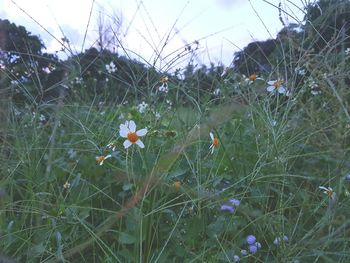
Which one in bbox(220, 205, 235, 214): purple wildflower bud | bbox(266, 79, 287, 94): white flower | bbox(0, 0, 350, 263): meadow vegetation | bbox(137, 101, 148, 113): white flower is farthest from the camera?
bbox(137, 101, 148, 113): white flower

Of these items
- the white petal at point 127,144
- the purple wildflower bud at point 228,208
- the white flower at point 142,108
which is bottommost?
the purple wildflower bud at point 228,208

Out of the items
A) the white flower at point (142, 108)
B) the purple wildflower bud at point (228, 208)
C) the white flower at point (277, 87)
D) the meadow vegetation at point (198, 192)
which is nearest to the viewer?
the meadow vegetation at point (198, 192)

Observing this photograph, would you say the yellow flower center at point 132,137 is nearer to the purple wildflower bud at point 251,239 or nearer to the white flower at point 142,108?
the purple wildflower bud at point 251,239

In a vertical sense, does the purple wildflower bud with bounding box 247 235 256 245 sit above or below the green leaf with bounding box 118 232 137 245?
below

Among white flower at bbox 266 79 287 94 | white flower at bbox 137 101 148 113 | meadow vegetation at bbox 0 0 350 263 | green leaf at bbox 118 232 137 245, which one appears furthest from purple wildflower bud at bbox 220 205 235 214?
white flower at bbox 137 101 148 113

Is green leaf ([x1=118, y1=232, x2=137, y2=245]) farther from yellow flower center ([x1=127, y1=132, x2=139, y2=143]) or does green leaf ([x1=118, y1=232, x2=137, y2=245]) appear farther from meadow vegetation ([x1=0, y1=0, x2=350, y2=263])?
yellow flower center ([x1=127, y1=132, x2=139, y2=143])

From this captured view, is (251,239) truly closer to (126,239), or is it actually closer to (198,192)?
(198,192)

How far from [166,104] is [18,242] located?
1073 mm

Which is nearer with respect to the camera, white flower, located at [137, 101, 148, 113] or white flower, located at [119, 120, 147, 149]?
white flower, located at [119, 120, 147, 149]

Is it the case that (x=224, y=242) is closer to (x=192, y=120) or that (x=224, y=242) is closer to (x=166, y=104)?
(x=192, y=120)

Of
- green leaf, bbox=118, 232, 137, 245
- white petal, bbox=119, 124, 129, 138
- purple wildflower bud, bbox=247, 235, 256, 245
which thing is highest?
white petal, bbox=119, 124, 129, 138

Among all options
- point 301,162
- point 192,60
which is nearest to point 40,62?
point 192,60

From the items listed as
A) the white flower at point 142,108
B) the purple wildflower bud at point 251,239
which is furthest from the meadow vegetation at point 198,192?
the white flower at point 142,108

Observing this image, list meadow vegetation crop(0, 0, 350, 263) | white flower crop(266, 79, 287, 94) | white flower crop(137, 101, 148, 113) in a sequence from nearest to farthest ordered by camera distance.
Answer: meadow vegetation crop(0, 0, 350, 263) → white flower crop(266, 79, 287, 94) → white flower crop(137, 101, 148, 113)
